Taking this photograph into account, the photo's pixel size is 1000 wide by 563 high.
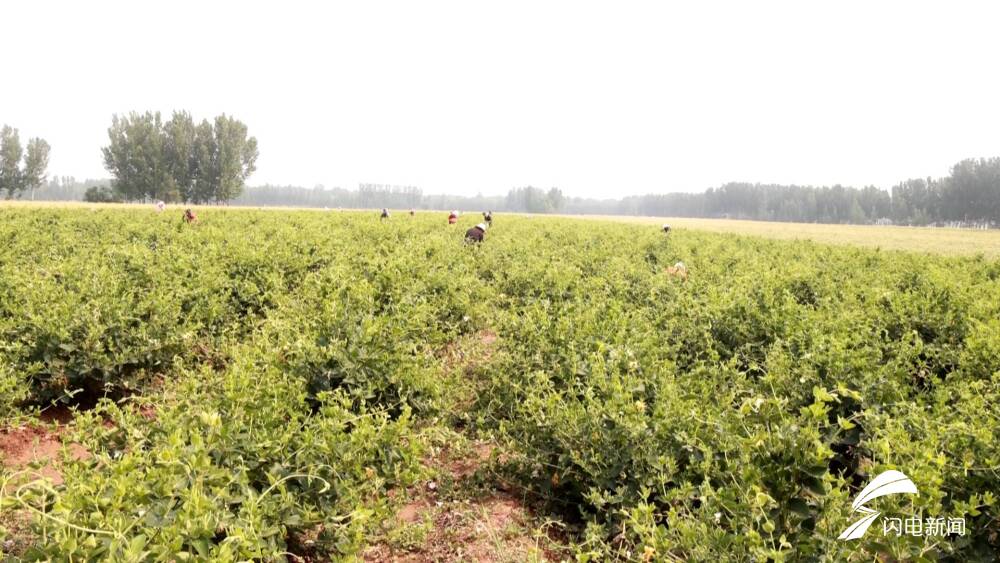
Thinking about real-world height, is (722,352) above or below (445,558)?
above

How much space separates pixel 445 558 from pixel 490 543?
0.29 m

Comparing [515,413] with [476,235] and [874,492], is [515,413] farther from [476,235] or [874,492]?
[476,235]

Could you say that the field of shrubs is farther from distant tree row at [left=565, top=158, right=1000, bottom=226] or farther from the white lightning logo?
distant tree row at [left=565, top=158, right=1000, bottom=226]

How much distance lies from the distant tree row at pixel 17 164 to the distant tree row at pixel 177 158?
553 inches

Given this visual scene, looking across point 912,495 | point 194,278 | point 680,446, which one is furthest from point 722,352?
point 194,278

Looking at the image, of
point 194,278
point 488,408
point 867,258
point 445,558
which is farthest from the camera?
point 867,258

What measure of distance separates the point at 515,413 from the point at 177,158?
92870mm

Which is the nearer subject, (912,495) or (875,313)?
(912,495)

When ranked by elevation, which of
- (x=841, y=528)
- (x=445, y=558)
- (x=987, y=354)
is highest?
(x=987, y=354)

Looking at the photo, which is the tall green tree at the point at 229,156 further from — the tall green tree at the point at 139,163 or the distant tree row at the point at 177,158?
the tall green tree at the point at 139,163

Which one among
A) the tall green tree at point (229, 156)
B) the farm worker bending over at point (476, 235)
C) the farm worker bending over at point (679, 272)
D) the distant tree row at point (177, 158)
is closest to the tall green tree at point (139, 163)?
the distant tree row at point (177, 158)

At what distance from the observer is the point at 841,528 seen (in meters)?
2.39

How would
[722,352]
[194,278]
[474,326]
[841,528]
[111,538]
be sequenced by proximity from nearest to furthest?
[111,538], [841,528], [722,352], [194,278], [474,326]

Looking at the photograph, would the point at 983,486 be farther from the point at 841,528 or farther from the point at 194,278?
the point at 194,278
